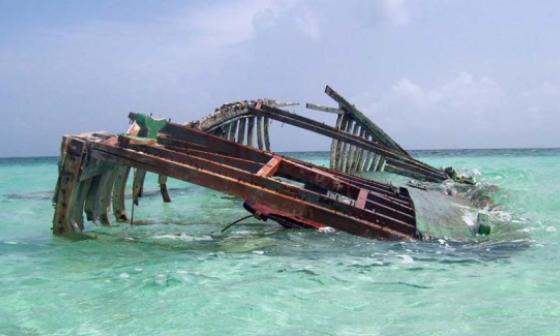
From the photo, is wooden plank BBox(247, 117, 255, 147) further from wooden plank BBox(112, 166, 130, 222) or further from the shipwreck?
wooden plank BBox(112, 166, 130, 222)

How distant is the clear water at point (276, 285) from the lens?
4.32m

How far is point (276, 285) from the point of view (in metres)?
5.32

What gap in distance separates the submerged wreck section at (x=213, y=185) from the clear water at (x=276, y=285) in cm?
35

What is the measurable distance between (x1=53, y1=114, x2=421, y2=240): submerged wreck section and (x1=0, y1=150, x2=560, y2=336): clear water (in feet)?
1.15

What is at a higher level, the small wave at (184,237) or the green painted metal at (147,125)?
the green painted metal at (147,125)

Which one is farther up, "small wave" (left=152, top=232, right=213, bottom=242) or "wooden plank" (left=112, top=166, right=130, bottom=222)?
"wooden plank" (left=112, top=166, right=130, bottom=222)

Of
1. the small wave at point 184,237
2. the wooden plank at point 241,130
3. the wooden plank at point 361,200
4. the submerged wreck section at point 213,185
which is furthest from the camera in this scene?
the wooden plank at point 241,130

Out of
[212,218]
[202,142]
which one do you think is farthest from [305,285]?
[212,218]

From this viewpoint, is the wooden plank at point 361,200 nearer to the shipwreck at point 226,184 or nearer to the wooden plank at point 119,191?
the shipwreck at point 226,184

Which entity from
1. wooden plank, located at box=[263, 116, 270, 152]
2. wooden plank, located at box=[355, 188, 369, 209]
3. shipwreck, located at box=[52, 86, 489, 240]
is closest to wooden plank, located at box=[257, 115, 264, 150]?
wooden plank, located at box=[263, 116, 270, 152]

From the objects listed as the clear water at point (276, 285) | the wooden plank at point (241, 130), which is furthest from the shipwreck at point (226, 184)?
the wooden plank at point (241, 130)

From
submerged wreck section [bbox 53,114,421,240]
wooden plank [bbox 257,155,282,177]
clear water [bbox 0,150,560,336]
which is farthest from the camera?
wooden plank [bbox 257,155,282,177]

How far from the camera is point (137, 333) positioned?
416cm

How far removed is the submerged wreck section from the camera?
6348mm
